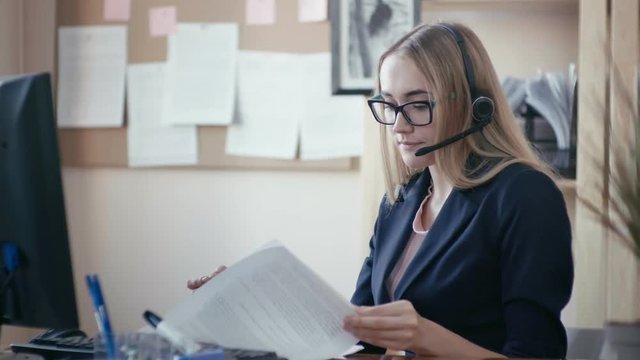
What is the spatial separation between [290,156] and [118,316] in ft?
2.40

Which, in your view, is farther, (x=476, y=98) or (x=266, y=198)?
(x=266, y=198)

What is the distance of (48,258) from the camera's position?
1.17 metres

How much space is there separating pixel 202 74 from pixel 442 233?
1447 millimetres

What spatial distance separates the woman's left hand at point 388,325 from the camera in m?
1.32

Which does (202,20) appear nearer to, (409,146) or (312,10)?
(312,10)

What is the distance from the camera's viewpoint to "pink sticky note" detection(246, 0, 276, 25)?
2816mm

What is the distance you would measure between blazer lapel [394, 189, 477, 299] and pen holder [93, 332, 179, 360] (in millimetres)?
534

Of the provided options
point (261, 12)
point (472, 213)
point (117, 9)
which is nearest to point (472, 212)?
point (472, 213)

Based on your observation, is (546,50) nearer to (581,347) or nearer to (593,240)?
(593,240)

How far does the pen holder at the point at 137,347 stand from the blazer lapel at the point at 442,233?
53 cm

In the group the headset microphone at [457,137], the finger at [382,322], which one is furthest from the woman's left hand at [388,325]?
the headset microphone at [457,137]

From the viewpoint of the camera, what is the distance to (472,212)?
1.57 m

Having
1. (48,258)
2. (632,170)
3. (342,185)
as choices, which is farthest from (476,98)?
(342,185)

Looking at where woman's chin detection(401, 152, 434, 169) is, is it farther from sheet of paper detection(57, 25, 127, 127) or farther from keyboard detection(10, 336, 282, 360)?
sheet of paper detection(57, 25, 127, 127)
